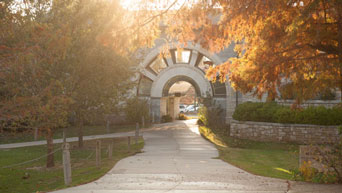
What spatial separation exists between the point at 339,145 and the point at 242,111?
11.7 metres

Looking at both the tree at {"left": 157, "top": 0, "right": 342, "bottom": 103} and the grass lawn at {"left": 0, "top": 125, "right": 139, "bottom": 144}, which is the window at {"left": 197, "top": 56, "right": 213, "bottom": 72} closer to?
the grass lawn at {"left": 0, "top": 125, "right": 139, "bottom": 144}

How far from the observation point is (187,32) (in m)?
8.12

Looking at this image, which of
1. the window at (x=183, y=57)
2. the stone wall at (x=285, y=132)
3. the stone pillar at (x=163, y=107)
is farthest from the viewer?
the stone pillar at (x=163, y=107)

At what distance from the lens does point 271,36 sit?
830cm

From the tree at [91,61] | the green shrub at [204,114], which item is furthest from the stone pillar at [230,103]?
the tree at [91,61]

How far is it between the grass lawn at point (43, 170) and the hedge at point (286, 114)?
7071mm

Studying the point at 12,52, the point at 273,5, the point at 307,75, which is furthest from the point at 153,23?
the point at 307,75

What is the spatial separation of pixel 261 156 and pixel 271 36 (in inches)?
274

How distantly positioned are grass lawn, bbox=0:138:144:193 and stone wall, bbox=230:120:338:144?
6.74m

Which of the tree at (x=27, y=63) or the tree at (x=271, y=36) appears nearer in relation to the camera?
the tree at (x=271, y=36)

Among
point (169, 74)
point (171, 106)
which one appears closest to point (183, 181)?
point (169, 74)

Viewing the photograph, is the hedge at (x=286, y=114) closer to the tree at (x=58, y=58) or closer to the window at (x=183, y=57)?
the tree at (x=58, y=58)

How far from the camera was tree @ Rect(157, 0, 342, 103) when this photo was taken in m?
7.37

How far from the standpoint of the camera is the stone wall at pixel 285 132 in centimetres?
1686
